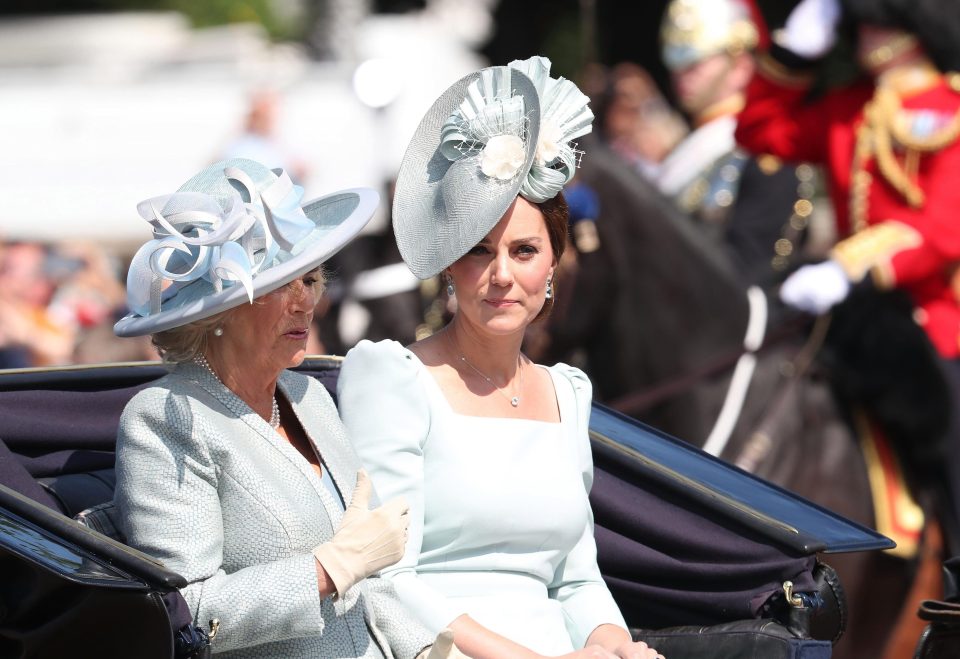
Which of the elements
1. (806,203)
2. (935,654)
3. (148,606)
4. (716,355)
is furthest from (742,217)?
(148,606)

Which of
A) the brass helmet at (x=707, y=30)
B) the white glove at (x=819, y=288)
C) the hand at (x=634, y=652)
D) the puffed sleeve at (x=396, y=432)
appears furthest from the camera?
the brass helmet at (x=707, y=30)

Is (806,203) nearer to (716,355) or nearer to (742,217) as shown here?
(742,217)

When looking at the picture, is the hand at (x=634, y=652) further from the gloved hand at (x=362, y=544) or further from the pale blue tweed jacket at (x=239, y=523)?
the gloved hand at (x=362, y=544)

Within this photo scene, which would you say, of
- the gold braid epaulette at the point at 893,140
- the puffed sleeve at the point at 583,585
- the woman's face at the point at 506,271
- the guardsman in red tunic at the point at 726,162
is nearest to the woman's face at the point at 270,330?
the woman's face at the point at 506,271

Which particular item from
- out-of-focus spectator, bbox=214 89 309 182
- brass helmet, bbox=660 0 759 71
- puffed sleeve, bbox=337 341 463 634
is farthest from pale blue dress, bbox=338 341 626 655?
out-of-focus spectator, bbox=214 89 309 182

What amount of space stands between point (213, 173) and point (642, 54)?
1428cm

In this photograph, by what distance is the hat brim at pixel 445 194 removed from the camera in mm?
3061

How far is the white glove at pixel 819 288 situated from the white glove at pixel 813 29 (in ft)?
3.12

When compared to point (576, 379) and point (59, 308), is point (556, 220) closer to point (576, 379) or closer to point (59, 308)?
point (576, 379)

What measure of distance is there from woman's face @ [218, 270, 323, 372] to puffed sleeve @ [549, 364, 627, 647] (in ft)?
2.24

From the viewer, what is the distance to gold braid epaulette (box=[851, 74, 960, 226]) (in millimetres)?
5832

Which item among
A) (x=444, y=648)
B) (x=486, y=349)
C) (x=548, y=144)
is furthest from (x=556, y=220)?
(x=444, y=648)

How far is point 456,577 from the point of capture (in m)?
3.10

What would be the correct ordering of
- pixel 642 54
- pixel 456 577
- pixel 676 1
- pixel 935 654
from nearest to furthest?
pixel 456 577 → pixel 935 654 → pixel 676 1 → pixel 642 54
